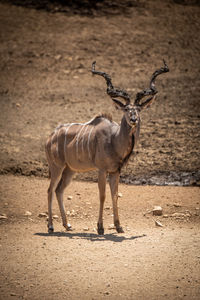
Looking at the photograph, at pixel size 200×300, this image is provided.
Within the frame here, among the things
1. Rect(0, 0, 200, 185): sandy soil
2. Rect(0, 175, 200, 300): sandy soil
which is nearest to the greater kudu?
Rect(0, 175, 200, 300): sandy soil

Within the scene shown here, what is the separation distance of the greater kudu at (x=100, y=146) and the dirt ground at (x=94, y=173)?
834 mm

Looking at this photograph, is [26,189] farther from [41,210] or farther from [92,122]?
[92,122]

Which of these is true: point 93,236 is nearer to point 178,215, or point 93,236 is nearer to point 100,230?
point 100,230

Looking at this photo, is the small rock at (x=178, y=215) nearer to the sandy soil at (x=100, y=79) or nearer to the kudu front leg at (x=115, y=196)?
the kudu front leg at (x=115, y=196)

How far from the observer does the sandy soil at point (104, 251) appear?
5.59 metres

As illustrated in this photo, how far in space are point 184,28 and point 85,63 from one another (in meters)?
5.23

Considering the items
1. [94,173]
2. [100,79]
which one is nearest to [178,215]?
[94,173]

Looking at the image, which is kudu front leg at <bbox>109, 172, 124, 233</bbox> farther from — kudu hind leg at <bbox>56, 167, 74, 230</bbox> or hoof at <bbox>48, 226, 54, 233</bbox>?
hoof at <bbox>48, 226, 54, 233</bbox>

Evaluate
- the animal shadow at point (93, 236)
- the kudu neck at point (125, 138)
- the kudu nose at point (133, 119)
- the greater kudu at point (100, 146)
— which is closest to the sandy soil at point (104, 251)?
the animal shadow at point (93, 236)

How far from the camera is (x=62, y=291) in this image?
5.55 m

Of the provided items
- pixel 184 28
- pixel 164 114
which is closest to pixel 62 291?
Answer: pixel 164 114

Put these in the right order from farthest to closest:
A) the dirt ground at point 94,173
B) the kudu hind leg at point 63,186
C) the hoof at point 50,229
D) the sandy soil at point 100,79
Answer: the sandy soil at point 100,79, the kudu hind leg at point 63,186, the hoof at point 50,229, the dirt ground at point 94,173

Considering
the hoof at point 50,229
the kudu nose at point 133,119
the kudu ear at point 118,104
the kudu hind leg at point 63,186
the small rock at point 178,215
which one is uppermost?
A: the kudu ear at point 118,104

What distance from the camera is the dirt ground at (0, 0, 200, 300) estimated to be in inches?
236
